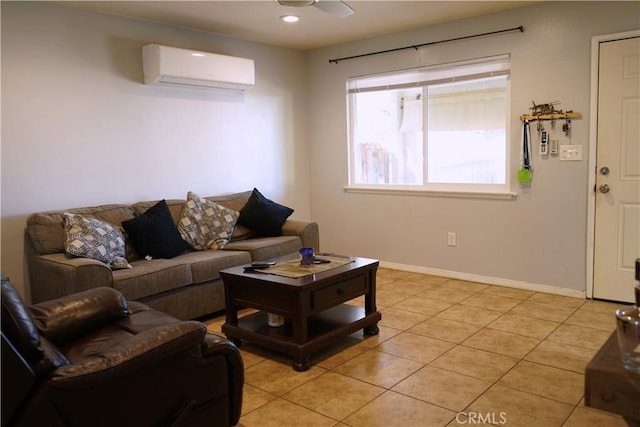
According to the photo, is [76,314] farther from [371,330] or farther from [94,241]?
[371,330]

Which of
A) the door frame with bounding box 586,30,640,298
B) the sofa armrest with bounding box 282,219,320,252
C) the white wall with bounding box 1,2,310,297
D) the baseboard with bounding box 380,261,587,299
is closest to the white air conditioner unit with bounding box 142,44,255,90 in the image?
the white wall with bounding box 1,2,310,297

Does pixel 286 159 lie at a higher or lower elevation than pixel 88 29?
lower

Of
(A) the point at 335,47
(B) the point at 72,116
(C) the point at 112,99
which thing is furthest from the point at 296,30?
(B) the point at 72,116

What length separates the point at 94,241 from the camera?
3525mm

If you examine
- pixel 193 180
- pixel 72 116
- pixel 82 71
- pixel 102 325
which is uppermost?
pixel 82 71

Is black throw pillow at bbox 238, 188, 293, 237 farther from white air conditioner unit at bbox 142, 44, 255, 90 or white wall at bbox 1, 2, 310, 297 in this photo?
white air conditioner unit at bbox 142, 44, 255, 90

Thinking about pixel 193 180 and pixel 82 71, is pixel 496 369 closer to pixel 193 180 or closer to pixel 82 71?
pixel 193 180

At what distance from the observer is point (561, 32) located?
13.3ft

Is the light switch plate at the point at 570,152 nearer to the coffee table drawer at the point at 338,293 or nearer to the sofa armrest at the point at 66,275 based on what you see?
the coffee table drawer at the point at 338,293

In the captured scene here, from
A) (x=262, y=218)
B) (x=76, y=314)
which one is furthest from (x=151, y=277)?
(x=262, y=218)

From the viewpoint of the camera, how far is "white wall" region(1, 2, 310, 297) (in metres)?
3.67

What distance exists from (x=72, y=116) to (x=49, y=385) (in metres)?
2.80

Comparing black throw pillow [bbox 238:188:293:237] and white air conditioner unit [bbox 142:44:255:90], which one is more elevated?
white air conditioner unit [bbox 142:44:255:90]

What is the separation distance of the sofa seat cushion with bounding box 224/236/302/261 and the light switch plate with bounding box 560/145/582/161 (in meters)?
2.27
